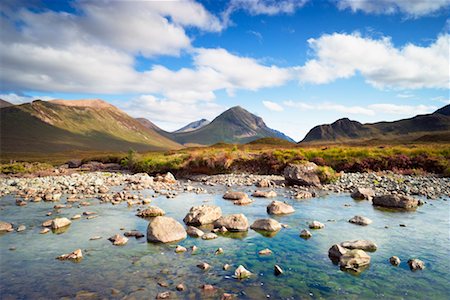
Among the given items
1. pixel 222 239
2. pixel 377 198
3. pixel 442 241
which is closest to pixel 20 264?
pixel 222 239

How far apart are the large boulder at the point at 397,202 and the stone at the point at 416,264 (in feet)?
27.9

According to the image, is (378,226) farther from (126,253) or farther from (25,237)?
(25,237)

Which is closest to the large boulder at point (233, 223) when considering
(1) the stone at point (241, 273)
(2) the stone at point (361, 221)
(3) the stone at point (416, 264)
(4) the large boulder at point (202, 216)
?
(4) the large boulder at point (202, 216)

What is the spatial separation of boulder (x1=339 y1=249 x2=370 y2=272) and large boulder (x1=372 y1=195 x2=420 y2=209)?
360 inches

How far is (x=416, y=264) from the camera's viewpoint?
9.12 meters

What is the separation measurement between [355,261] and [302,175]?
16.3m

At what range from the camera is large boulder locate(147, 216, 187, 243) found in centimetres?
1124

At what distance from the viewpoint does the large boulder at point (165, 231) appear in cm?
1124

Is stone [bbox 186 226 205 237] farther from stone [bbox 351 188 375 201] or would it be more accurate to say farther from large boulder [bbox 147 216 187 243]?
stone [bbox 351 188 375 201]

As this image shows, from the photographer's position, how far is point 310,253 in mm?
10219

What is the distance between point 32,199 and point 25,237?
874cm

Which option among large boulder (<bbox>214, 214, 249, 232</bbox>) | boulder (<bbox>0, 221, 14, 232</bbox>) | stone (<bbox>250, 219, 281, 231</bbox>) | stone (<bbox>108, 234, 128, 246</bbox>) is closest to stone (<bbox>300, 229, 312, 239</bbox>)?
stone (<bbox>250, 219, 281, 231</bbox>)

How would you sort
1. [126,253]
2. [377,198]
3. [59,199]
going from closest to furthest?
[126,253] < [377,198] < [59,199]

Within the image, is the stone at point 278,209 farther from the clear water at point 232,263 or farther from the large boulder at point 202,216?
the large boulder at point 202,216
